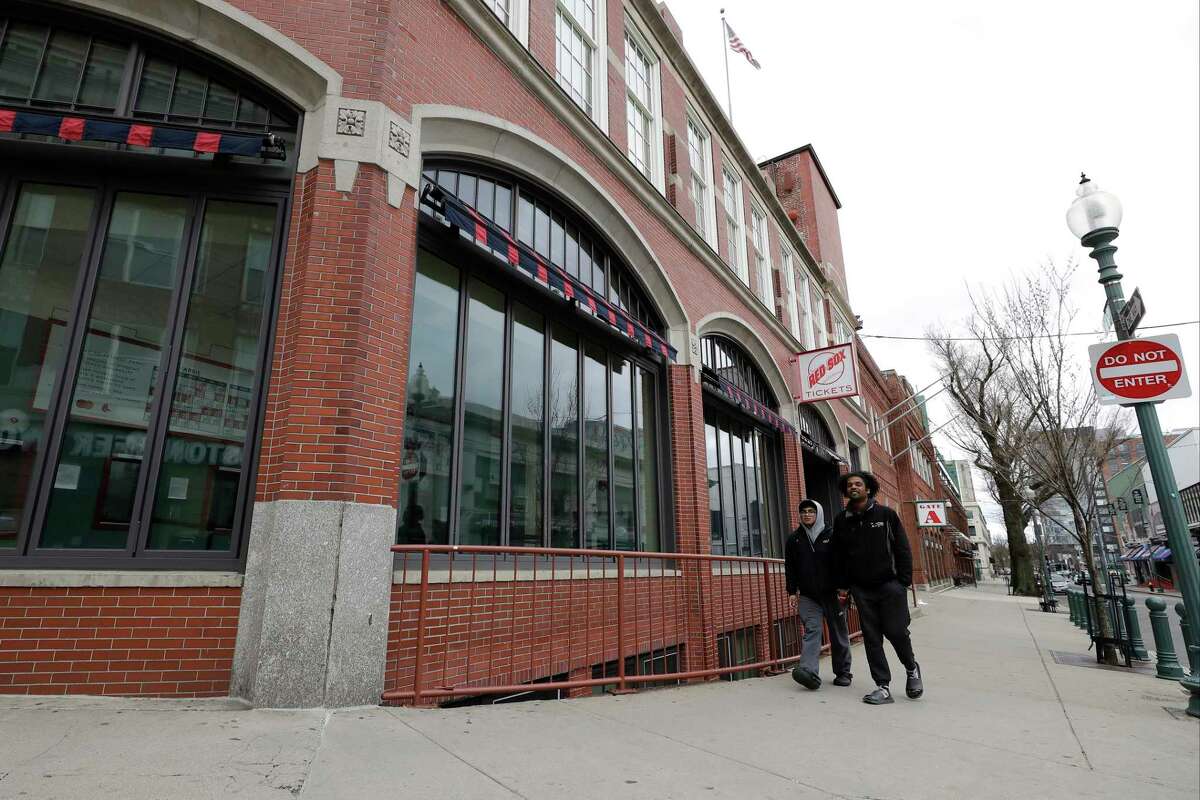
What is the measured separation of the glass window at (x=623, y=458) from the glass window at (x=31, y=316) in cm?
611

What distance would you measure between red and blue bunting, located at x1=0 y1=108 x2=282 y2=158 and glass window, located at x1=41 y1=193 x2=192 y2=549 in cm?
57

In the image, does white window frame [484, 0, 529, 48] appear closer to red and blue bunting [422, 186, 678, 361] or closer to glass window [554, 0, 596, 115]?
glass window [554, 0, 596, 115]

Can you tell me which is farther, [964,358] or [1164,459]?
[964,358]

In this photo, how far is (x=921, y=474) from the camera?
4475cm

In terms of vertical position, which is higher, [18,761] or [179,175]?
[179,175]

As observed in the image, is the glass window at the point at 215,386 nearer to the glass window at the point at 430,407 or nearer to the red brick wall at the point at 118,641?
the red brick wall at the point at 118,641

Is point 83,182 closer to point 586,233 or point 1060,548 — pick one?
point 586,233

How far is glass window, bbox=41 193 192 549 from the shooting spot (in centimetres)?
470

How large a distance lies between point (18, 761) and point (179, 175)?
4460mm

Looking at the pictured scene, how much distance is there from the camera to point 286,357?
16.6 feet

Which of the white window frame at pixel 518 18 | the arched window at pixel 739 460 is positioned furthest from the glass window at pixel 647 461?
the white window frame at pixel 518 18

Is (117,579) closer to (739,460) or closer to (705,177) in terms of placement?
(739,460)

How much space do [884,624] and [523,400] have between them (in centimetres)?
A: 435

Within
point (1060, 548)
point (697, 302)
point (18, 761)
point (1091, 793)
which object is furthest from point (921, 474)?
point (1060, 548)
